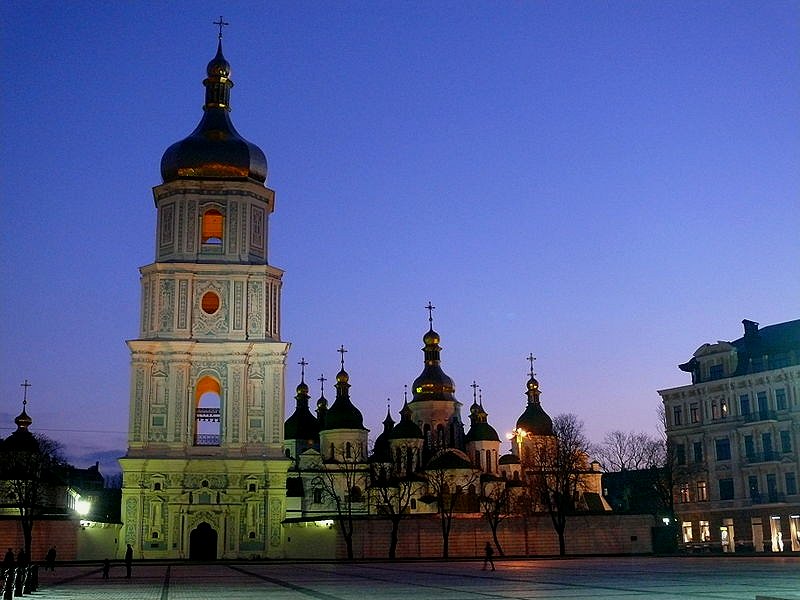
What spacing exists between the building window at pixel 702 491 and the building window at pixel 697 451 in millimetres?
1489

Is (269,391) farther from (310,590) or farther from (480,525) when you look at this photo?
(310,590)

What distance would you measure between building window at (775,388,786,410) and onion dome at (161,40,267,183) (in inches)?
1341

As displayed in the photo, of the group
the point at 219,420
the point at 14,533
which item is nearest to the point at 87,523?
the point at 14,533

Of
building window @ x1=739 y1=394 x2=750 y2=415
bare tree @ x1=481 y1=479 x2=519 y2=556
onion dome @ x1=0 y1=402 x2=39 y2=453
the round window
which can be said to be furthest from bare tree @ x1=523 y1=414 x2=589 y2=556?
onion dome @ x1=0 y1=402 x2=39 y2=453

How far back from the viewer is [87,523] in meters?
56.8

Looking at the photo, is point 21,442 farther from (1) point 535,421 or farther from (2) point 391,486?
(1) point 535,421

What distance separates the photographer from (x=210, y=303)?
64.2 metres

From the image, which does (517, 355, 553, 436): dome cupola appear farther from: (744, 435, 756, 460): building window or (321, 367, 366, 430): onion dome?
(744, 435, 756, 460): building window

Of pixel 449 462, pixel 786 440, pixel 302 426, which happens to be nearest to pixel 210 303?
pixel 449 462

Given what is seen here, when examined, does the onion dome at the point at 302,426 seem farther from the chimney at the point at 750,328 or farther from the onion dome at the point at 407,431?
the chimney at the point at 750,328

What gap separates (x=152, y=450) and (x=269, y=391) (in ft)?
24.7

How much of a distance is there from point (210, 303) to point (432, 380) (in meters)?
29.6

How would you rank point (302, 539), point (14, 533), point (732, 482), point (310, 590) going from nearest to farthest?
1. point (310, 590)
2. point (14, 533)
3. point (302, 539)
4. point (732, 482)

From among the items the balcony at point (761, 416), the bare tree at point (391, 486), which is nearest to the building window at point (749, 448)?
the balcony at point (761, 416)
